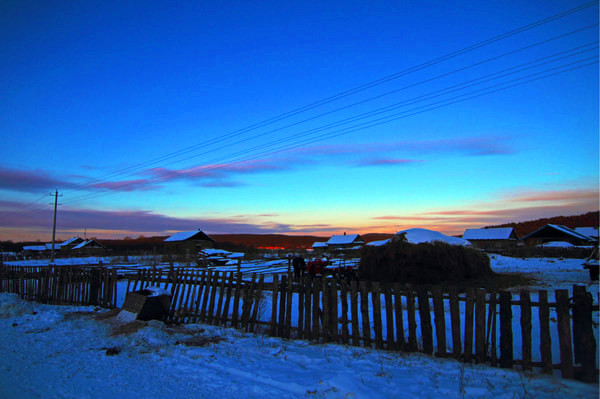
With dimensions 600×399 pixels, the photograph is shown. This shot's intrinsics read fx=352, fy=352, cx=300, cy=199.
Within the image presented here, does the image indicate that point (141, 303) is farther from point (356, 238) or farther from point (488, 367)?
point (356, 238)

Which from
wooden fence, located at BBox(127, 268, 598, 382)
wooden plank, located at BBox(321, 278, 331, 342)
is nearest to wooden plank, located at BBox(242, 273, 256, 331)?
wooden fence, located at BBox(127, 268, 598, 382)

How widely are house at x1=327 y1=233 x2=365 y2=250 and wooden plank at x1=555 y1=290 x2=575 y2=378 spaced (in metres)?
69.6

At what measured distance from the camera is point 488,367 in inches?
210

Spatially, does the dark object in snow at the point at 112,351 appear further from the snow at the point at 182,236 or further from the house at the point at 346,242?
the house at the point at 346,242

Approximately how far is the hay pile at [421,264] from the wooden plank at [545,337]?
955cm

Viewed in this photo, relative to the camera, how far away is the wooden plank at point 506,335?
531cm

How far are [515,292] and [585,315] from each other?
24.2 ft

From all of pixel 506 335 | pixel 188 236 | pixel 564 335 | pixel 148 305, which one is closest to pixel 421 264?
pixel 506 335

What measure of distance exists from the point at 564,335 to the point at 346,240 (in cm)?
7209

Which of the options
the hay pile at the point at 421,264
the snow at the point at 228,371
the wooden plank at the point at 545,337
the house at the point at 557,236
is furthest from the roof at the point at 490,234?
the snow at the point at 228,371

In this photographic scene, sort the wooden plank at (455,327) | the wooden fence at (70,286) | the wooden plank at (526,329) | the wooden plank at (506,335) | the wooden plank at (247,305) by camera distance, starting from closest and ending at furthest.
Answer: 1. the wooden plank at (526,329)
2. the wooden plank at (506,335)
3. the wooden plank at (455,327)
4. the wooden plank at (247,305)
5. the wooden fence at (70,286)

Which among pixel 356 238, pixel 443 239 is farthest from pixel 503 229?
pixel 443 239

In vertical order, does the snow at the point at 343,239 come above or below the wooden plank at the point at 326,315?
below

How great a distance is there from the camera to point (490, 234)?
198 feet
